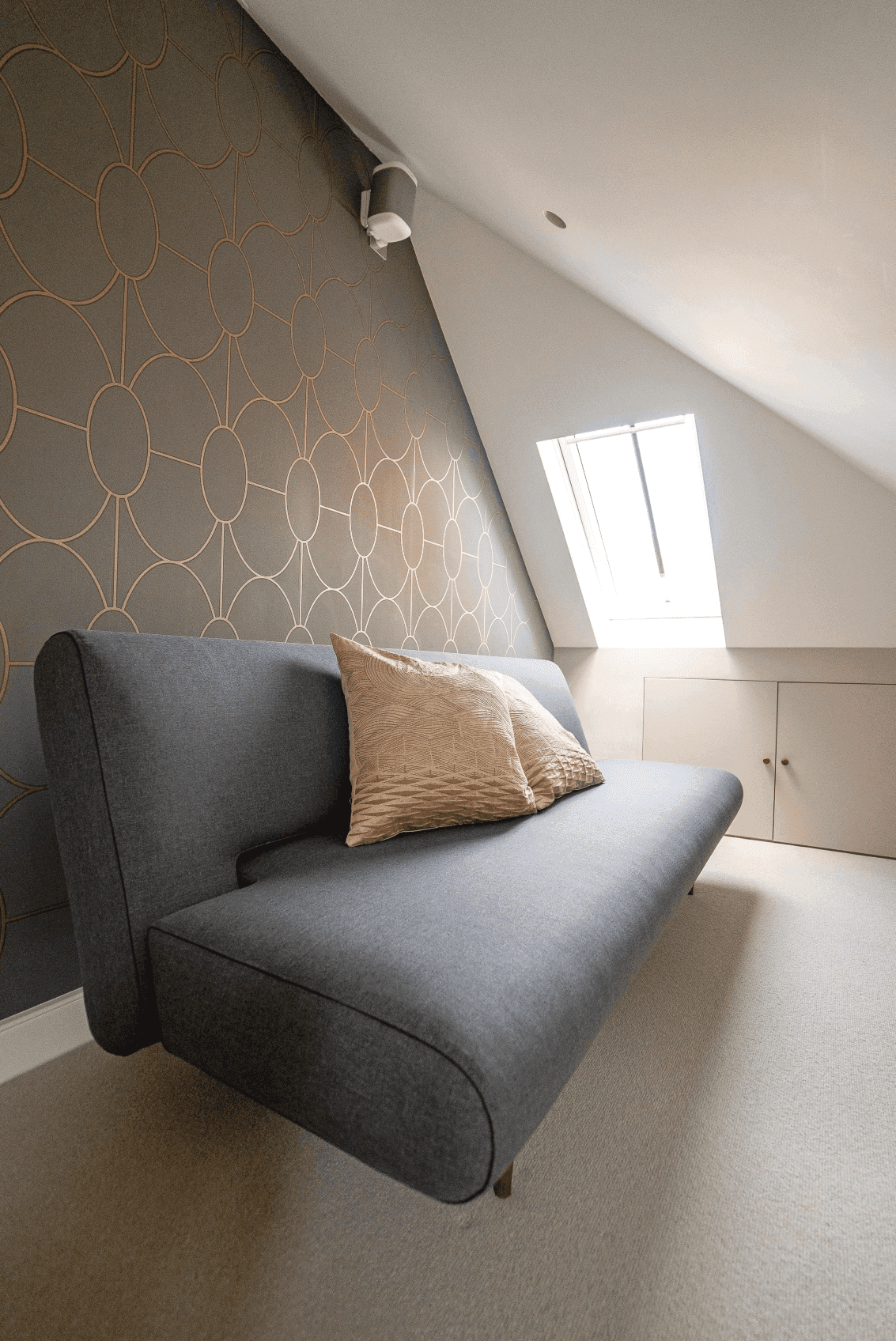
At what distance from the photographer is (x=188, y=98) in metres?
1.59

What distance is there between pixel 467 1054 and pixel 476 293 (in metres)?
2.52

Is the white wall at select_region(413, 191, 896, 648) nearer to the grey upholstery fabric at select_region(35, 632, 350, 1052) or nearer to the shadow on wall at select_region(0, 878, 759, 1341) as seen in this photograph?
the grey upholstery fabric at select_region(35, 632, 350, 1052)

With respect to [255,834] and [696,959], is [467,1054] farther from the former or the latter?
[696,959]

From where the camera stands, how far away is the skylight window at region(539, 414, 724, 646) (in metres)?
3.04

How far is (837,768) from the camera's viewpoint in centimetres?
273

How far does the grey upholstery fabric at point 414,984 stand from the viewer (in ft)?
2.31

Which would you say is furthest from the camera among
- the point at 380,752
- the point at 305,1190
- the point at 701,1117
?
the point at 380,752

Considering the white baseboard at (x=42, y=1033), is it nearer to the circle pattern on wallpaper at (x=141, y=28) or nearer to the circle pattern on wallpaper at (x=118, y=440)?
the circle pattern on wallpaper at (x=118, y=440)

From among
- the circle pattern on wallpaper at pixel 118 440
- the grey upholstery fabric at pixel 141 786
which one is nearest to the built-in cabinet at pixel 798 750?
the grey upholstery fabric at pixel 141 786

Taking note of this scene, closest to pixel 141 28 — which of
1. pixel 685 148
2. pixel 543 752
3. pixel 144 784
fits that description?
pixel 685 148

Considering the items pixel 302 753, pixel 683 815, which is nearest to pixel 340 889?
Answer: pixel 302 753

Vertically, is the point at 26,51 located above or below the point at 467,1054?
above

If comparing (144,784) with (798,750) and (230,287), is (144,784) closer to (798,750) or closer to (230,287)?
(230,287)

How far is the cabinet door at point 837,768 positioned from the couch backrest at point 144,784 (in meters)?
2.28
